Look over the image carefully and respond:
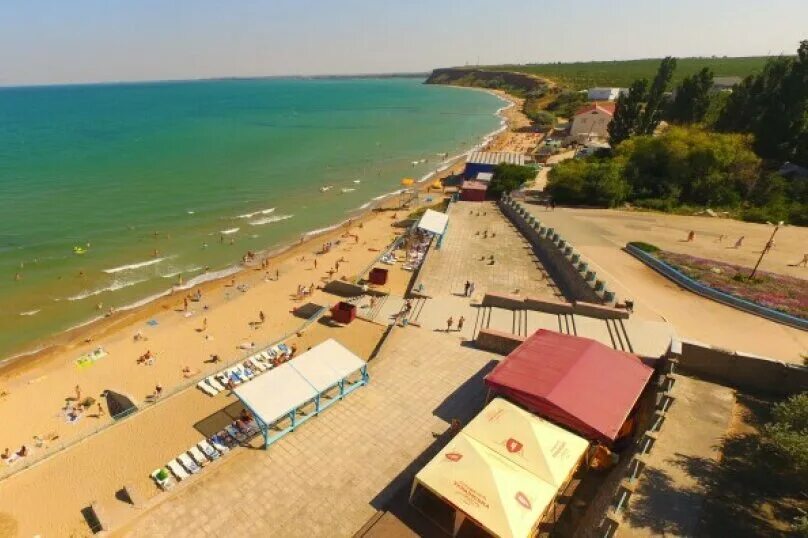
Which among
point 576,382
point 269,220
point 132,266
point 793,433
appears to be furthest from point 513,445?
point 269,220

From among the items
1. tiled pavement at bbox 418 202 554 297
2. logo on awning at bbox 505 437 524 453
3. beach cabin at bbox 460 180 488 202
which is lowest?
tiled pavement at bbox 418 202 554 297

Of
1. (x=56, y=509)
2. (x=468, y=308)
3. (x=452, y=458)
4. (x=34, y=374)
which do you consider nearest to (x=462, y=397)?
(x=452, y=458)

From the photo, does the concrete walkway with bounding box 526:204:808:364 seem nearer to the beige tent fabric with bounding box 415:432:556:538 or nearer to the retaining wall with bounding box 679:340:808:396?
the retaining wall with bounding box 679:340:808:396

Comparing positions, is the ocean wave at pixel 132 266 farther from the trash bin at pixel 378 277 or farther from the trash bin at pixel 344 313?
the trash bin at pixel 344 313

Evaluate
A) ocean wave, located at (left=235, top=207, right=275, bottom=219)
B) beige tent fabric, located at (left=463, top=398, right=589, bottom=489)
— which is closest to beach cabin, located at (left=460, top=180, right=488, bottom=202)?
ocean wave, located at (left=235, top=207, right=275, bottom=219)

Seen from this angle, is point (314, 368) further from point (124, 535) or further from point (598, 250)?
point (598, 250)
